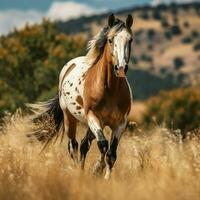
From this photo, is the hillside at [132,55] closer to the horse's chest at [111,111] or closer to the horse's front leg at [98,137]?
the horse's front leg at [98,137]

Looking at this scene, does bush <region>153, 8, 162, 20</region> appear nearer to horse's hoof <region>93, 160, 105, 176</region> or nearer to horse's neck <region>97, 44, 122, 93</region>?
horse's neck <region>97, 44, 122, 93</region>

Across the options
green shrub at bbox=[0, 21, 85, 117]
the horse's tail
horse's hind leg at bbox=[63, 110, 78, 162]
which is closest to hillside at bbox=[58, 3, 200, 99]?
green shrub at bbox=[0, 21, 85, 117]

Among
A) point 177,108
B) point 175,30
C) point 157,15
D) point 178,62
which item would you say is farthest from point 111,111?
point 157,15

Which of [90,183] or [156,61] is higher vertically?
[90,183]

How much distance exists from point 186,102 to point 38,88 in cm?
2068

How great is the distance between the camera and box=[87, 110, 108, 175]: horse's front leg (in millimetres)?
8578

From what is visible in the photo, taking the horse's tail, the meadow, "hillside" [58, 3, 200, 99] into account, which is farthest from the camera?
"hillside" [58, 3, 200, 99]

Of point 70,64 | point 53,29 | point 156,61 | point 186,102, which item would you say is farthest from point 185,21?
point 70,64

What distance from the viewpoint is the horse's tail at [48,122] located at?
11289 mm

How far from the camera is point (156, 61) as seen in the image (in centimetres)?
17200

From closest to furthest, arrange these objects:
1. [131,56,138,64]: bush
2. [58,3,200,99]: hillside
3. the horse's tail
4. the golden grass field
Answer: the golden grass field < the horse's tail < [58,3,200,99]: hillside < [131,56,138,64]: bush

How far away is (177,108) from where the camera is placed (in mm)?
48969

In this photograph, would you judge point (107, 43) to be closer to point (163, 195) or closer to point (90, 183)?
point (90, 183)

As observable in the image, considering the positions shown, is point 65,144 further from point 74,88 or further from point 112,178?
point 112,178
